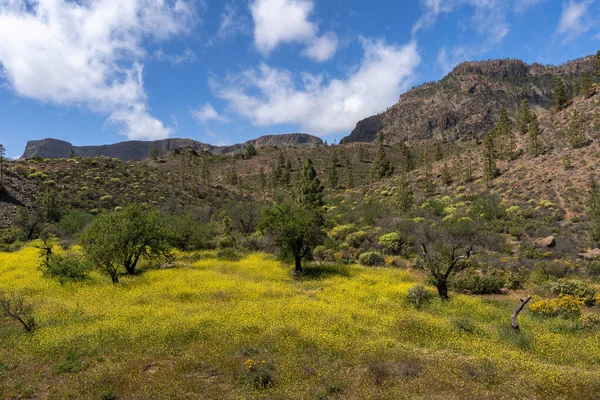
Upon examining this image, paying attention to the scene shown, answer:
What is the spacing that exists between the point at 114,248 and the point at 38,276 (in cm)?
580

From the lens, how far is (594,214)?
31.2m

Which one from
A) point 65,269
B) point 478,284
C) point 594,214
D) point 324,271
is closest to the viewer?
point 478,284

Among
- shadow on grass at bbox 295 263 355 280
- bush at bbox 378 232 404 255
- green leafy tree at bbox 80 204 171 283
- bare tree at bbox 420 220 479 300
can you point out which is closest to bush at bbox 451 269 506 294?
bare tree at bbox 420 220 479 300

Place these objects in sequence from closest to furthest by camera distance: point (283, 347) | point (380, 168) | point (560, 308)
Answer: point (283, 347) < point (560, 308) < point (380, 168)

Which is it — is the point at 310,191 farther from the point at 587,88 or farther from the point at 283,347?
the point at 587,88

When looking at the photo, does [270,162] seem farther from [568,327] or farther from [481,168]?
[568,327]

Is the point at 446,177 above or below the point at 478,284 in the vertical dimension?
above

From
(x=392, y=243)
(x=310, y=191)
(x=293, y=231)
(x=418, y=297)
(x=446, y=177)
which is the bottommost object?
(x=418, y=297)

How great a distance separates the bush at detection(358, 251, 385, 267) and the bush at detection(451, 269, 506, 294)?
740 cm

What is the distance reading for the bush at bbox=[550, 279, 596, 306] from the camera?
54.4 feet

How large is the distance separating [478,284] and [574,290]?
4.60 metres

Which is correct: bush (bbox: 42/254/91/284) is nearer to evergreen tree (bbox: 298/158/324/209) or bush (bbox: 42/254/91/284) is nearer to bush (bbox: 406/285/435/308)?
bush (bbox: 406/285/435/308)

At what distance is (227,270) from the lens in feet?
83.8

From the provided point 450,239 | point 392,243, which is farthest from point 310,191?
point 450,239
